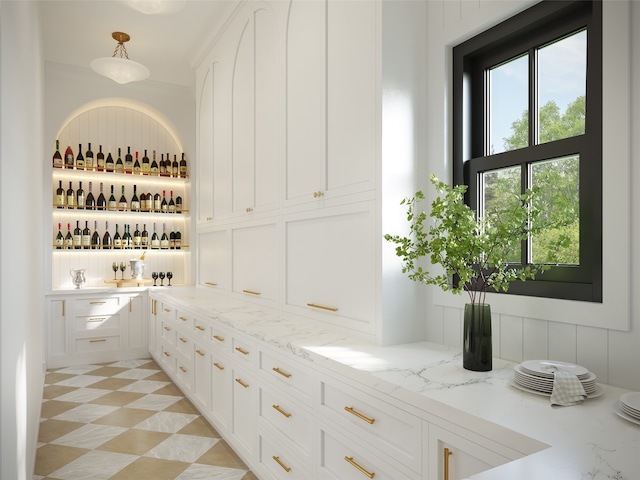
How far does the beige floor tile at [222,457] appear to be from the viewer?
8.39 ft

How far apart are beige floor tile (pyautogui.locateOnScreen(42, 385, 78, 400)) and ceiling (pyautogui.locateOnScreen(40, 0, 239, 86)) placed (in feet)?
10.3

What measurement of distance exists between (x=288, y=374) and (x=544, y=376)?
1063 mm

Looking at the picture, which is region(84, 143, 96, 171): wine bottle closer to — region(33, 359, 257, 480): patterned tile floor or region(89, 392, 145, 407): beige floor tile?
region(33, 359, 257, 480): patterned tile floor

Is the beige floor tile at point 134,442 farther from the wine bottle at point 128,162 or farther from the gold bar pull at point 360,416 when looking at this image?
the wine bottle at point 128,162

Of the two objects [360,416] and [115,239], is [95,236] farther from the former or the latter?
[360,416]

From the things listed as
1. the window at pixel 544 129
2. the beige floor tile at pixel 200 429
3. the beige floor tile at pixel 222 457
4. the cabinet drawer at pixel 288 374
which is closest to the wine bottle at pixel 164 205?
the beige floor tile at pixel 200 429

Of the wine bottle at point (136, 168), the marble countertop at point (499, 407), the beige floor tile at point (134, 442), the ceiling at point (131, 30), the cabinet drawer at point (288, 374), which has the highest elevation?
the ceiling at point (131, 30)

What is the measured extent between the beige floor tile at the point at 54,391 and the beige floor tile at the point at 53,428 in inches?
24.9

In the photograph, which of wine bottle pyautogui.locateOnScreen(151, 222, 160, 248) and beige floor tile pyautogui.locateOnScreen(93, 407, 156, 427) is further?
wine bottle pyautogui.locateOnScreen(151, 222, 160, 248)

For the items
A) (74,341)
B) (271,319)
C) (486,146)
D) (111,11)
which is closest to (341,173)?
(486,146)

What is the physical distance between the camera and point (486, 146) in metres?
2.01

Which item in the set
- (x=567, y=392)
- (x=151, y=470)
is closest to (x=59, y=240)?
(x=151, y=470)

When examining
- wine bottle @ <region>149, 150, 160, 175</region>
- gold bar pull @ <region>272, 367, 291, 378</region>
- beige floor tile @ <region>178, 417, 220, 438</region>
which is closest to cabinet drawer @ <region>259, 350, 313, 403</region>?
gold bar pull @ <region>272, 367, 291, 378</region>

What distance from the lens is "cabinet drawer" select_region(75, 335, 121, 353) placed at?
15.7 ft
